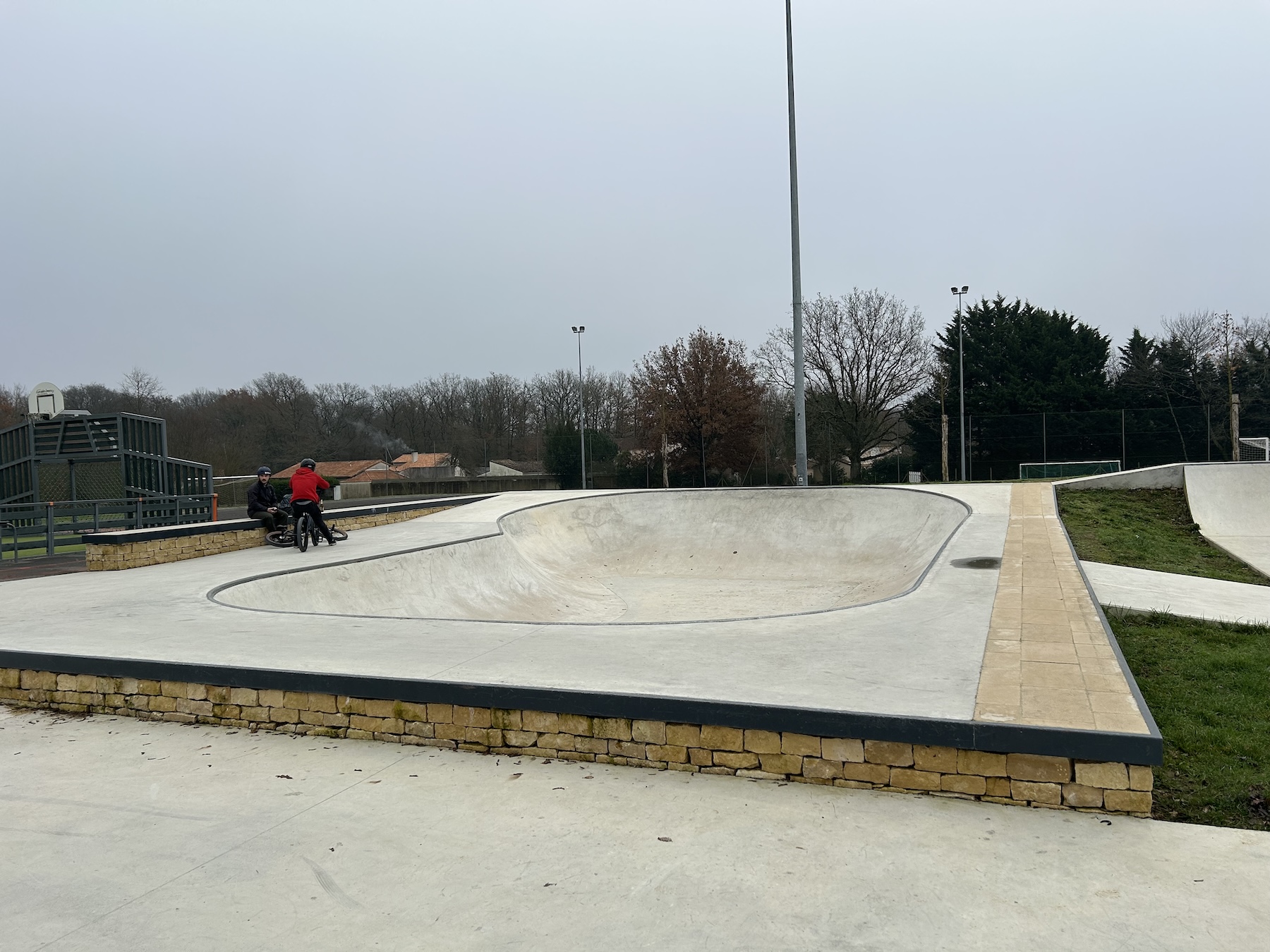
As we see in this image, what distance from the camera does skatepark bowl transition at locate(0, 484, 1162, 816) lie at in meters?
3.51

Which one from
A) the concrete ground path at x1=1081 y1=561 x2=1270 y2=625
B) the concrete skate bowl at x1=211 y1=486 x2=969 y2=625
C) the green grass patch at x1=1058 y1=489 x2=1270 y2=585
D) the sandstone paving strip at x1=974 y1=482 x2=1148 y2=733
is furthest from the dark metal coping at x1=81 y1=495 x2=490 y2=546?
the green grass patch at x1=1058 y1=489 x2=1270 y2=585

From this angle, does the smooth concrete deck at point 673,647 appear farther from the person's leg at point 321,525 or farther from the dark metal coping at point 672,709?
the person's leg at point 321,525

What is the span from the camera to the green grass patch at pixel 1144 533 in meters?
10.8

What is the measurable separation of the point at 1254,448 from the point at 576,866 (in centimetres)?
3534

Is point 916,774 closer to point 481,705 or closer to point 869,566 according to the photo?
point 481,705

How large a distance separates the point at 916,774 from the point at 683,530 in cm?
1362

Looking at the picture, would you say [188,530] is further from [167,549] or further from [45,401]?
[45,401]

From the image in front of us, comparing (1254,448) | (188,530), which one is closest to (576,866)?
(188,530)

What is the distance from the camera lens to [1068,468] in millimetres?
30156

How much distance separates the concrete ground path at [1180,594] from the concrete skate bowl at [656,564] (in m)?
1.94

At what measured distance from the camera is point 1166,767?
391 cm

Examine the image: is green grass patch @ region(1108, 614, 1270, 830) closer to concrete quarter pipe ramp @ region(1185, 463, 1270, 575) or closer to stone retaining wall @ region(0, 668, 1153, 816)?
stone retaining wall @ region(0, 668, 1153, 816)

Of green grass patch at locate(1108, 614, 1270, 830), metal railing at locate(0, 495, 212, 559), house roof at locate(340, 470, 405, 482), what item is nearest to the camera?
green grass patch at locate(1108, 614, 1270, 830)

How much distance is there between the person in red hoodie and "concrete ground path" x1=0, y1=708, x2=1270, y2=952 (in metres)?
7.49
